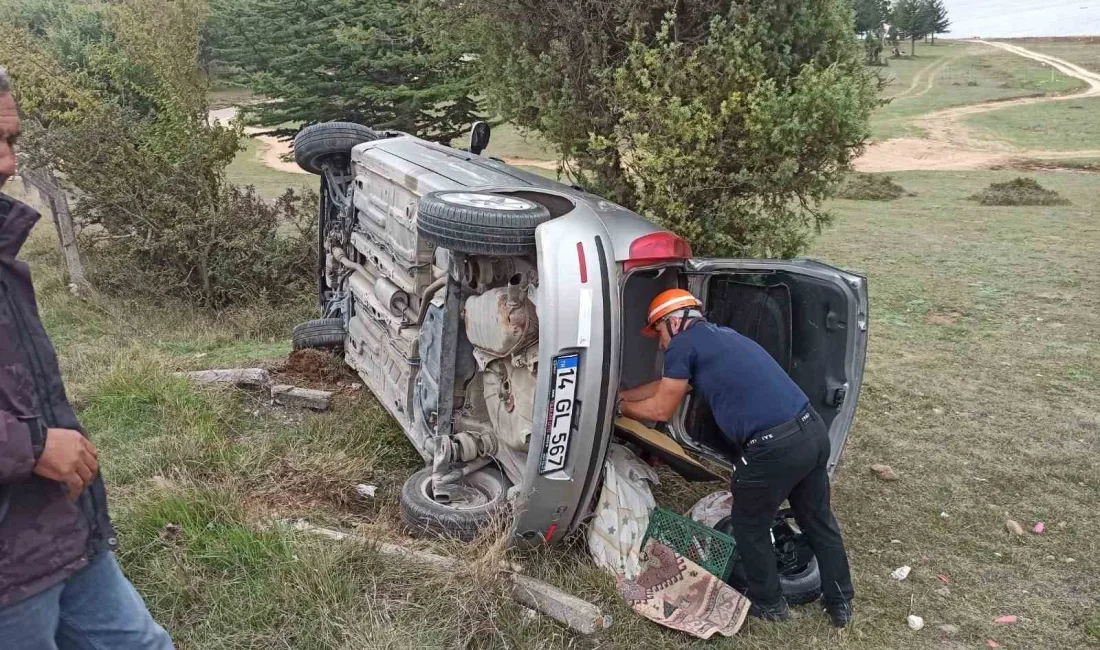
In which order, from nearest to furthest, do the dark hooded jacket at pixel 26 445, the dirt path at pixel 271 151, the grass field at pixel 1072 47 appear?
the dark hooded jacket at pixel 26 445 → the dirt path at pixel 271 151 → the grass field at pixel 1072 47

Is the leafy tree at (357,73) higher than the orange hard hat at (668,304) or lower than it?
higher

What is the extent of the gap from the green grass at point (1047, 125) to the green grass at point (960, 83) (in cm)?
252

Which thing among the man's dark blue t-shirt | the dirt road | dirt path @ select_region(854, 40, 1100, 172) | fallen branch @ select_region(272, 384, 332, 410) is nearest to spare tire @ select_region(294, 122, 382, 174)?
fallen branch @ select_region(272, 384, 332, 410)

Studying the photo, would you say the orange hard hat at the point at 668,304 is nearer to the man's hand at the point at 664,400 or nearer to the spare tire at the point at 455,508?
the man's hand at the point at 664,400

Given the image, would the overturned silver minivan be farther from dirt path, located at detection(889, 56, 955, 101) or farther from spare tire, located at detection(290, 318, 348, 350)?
dirt path, located at detection(889, 56, 955, 101)

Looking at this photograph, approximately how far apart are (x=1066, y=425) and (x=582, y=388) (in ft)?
13.4

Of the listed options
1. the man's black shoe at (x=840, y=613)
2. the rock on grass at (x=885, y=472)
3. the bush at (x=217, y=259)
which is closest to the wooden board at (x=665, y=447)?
the man's black shoe at (x=840, y=613)

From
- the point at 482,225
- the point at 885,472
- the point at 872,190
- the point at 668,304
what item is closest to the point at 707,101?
the point at 668,304

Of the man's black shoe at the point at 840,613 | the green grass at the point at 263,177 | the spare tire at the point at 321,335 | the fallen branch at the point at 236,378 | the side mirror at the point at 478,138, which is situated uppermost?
the side mirror at the point at 478,138

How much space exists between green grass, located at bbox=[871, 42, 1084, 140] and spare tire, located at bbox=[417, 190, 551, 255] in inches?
981

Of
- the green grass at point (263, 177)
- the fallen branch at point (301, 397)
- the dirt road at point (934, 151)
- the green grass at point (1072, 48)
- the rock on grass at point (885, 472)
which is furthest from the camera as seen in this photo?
the green grass at point (1072, 48)

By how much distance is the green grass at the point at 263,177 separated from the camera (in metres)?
17.3

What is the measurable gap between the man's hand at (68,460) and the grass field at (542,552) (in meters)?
1.45

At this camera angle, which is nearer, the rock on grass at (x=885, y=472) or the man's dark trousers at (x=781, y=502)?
the man's dark trousers at (x=781, y=502)
